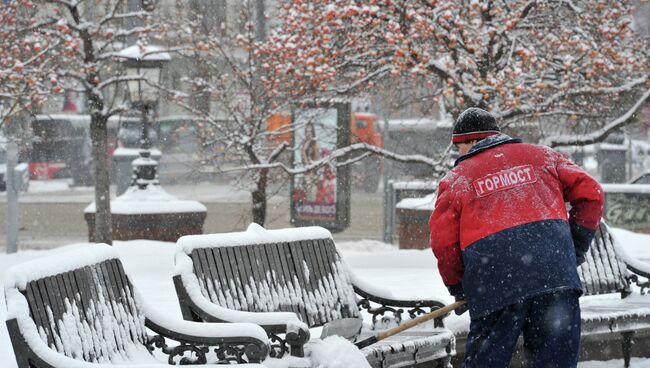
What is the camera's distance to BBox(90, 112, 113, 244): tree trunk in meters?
13.7

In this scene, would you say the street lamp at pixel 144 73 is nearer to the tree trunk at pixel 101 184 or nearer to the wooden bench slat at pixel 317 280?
the tree trunk at pixel 101 184

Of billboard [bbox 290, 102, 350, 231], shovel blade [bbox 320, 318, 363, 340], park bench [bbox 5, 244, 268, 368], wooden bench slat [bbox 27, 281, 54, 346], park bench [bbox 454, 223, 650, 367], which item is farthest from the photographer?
billboard [bbox 290, 102, 350, 231]

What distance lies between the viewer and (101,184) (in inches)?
555

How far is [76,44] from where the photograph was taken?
13.4m

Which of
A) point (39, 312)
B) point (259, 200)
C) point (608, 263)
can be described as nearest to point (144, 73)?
point (259, 200)

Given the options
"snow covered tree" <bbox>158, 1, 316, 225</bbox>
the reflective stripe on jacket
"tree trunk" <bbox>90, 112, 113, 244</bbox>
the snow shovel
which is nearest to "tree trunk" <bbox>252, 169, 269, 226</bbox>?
"snow covered tree" <bbox>158, 1, 316, 225</bbox>

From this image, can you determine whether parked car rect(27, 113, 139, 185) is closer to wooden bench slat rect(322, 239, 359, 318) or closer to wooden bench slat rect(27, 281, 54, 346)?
wooden bench slat rect(322, 239, 359, 318)

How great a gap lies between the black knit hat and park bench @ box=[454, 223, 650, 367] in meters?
2.58

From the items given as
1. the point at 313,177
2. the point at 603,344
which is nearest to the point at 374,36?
the point at 313,177

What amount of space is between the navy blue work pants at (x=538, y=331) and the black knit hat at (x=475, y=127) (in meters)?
0.85

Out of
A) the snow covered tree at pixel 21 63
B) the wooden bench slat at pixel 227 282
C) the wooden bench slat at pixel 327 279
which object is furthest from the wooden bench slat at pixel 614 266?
the snow covered tree at pixel 21 63

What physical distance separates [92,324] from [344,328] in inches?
72.3

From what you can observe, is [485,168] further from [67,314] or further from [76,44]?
[76,44]

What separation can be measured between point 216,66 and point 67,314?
42.7ft
